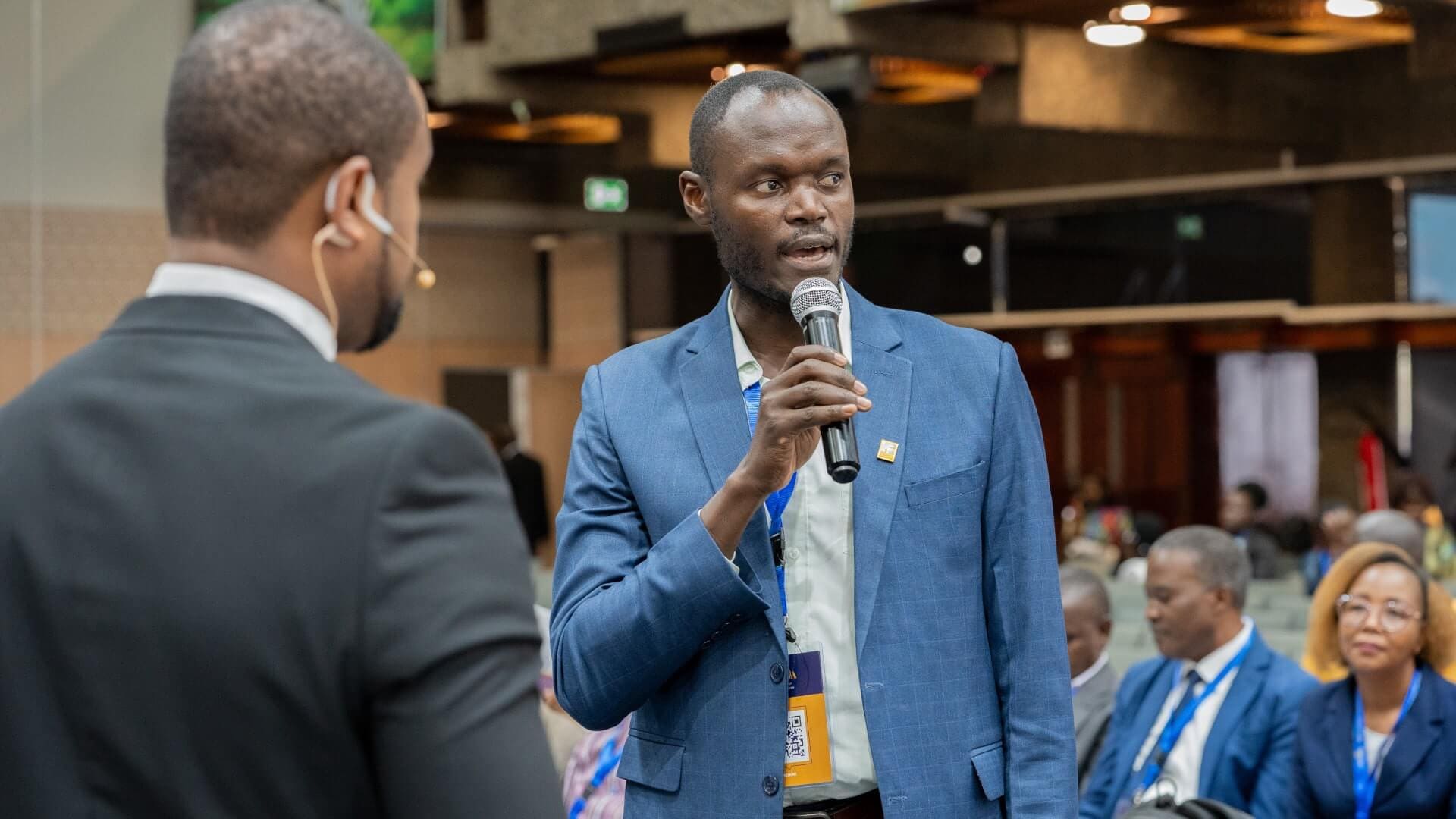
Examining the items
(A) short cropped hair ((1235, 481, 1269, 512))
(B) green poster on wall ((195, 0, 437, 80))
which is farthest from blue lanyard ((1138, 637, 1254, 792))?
(B) green poster on wall ((195, 0, 437, 80))

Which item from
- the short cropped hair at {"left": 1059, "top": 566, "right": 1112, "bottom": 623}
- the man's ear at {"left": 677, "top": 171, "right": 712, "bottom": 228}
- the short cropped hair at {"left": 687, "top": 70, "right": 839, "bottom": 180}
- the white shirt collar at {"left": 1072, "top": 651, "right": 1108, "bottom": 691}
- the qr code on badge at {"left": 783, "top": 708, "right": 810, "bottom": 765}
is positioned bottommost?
the white shirt collar at {"left": 1072, "top": 651, "right": 1108, "bottom": 691}

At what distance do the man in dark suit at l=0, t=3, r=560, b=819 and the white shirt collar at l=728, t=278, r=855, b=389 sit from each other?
99cm

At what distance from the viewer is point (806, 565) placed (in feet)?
6.66

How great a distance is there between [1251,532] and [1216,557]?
641 cm

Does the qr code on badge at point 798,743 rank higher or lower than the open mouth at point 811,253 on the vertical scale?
lower

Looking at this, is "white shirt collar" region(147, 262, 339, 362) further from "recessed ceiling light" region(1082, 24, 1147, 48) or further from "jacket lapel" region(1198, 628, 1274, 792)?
"recessed ceiling light" region(1082, 24, 1147, 48)

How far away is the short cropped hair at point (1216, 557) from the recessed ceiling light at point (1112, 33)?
227 inches

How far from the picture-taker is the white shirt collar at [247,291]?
48.2 inches

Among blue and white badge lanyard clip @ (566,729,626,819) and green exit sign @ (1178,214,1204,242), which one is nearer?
blue and white badge lanyard clip @ (566,729,626,819)

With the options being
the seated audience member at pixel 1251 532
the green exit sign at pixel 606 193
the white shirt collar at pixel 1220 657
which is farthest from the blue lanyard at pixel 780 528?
the green exit sign at pixel 606 193

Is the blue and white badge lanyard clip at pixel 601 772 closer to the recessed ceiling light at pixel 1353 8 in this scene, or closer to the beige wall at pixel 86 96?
the recessed ceiling light at pixel 1353 8

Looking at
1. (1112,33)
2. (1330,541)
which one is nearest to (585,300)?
(1112,33)

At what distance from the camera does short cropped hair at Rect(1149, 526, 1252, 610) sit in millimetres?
5445

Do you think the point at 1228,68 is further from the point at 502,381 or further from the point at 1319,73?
the point at 502,381
